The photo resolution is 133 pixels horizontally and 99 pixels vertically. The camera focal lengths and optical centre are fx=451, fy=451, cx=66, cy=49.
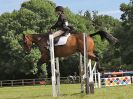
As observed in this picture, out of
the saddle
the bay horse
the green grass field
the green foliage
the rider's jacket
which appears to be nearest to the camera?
the green grass field

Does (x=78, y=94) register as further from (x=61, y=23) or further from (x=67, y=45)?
(x=61, y=23)

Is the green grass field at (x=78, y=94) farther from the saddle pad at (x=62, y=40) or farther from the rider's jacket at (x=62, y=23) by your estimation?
the rider's jacket at (x=62, y=23)

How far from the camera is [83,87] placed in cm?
1689

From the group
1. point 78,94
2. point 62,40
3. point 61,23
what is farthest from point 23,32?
point 61,23

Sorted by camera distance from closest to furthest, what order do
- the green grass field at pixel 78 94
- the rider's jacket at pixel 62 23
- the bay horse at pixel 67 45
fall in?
1. the green grass field at pixel 78 94
2. the rider's jacket at pixel 62 23
3. the bay horse at pixel 67 45

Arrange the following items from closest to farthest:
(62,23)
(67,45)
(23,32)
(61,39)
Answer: (62,23), (61,39), (67,45), (23,32)

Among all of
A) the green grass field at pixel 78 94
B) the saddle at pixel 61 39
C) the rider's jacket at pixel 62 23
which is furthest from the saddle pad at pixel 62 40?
the green grass field at pixel 78 94

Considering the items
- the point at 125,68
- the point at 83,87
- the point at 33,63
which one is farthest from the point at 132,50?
the point at 83,87

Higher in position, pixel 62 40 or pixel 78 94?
pixel 62 40

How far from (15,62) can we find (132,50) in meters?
15.3

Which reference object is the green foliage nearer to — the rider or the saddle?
the saddle

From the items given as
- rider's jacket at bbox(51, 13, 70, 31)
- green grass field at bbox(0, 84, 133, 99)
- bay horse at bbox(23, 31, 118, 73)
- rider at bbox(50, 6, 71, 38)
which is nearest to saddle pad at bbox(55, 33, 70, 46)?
bay horse at bbox(23, 31, 118, 73)

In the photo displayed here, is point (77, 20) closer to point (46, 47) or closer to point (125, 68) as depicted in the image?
point (125, 68)

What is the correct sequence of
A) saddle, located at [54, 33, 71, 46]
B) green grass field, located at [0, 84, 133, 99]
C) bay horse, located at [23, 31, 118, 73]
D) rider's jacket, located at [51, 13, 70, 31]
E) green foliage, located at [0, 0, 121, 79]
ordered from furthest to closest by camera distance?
green foliage, located at [0, 0, 121, 79] < bay horse, located at [23, 31, 118, 73] < saddle, located at [54, 33, 71, 46] < rider's jacket, located at [51, 13, 70, 31] < green grass field, located at [0, 84, 133, 99]
